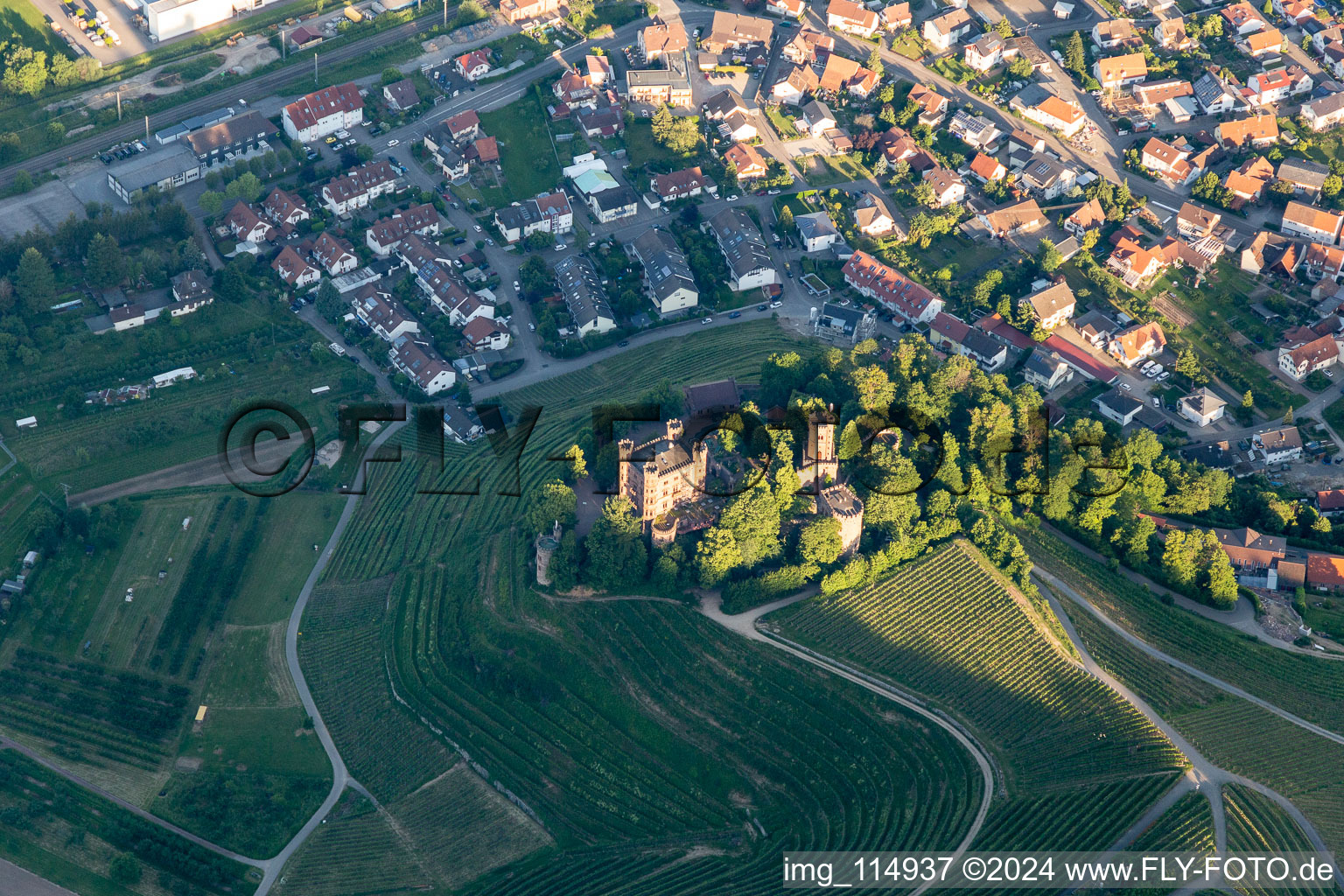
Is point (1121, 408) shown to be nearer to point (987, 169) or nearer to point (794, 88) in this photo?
point (987, 169)

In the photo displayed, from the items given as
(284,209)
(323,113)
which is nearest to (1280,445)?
(284,209)

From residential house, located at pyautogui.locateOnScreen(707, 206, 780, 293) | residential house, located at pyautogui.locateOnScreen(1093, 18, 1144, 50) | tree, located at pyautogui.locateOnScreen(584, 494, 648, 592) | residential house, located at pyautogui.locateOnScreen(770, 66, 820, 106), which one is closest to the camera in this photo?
tree, located at pyautogui.locateOnScreen(584, 494, 648, 592)

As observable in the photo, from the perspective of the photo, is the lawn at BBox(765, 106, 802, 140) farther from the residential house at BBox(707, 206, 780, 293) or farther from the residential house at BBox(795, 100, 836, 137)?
the residential house at BBox(707, 206, 780, 293)

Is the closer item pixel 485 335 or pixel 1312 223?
pixel 485 335

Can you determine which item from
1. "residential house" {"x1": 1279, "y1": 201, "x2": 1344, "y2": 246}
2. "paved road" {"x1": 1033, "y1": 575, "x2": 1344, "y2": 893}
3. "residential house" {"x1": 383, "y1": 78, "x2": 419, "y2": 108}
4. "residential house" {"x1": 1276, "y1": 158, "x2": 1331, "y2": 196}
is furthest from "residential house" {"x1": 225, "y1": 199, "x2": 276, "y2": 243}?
"residential house" {"x1": 1276, "y1": 158, "x2": 1331, "y2": 196}

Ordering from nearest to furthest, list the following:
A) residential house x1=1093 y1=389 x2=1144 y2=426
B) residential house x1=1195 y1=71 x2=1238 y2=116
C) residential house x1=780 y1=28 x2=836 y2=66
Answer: residential house x1=1093 y1=389 x2=1144 y2=426, residential house x1=1195 y1=71 x2=1238 y2=116, residential house x1=780 y1=28 x2=836 y2=66

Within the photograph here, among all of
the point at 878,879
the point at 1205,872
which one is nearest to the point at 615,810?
the point at 878,879

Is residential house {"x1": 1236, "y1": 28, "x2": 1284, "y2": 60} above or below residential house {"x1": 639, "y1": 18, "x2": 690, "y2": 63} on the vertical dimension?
below
